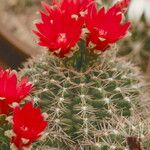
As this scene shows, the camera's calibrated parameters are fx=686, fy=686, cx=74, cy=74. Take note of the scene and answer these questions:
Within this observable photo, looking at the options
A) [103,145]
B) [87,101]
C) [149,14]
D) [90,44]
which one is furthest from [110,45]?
[149,14]

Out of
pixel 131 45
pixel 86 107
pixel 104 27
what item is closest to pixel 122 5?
pixel 104 27

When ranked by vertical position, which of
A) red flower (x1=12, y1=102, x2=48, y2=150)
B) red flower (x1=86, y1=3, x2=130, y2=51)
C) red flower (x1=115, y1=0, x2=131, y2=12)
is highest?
red flower (x1=115, y1=0, x2=131, y2=12)

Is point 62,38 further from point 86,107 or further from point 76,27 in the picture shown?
point 86,107

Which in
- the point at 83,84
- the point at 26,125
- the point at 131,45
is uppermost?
the point at 131,45

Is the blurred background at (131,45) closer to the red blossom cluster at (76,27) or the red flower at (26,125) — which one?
the red blossom cluster at (76,27)

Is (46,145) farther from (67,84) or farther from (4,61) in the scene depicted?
(4,61)

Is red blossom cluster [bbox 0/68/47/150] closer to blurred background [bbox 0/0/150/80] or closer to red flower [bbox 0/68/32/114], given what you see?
red flower [bbox 0/68/32/114]

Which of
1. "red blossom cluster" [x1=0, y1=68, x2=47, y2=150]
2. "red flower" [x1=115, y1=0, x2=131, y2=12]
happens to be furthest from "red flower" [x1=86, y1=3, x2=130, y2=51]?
"red blossom cluster" [x1=0, y1=68, x2=47, y2=150]
